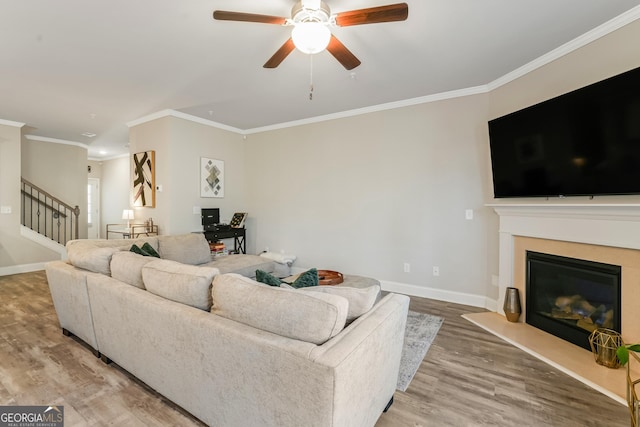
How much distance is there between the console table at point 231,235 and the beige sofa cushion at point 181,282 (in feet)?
9.71

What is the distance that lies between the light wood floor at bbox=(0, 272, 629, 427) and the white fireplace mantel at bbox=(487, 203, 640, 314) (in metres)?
1.08

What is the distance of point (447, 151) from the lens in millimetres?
3768

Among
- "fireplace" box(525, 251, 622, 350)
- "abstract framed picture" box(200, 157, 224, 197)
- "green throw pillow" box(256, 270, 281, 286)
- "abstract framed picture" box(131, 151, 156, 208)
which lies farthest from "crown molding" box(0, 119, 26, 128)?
"fireplace" box(525, 251, 622, 350)

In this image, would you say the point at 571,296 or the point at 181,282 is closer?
the point at 181,282

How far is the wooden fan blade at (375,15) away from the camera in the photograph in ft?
5.76

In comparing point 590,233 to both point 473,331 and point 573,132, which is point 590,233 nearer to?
point 573,132

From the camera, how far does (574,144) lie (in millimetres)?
2480

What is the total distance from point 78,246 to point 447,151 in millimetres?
4176

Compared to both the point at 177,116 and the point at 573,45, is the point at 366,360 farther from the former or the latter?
the point at 177,116

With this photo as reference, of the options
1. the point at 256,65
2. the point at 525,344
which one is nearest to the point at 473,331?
the point at 525,344

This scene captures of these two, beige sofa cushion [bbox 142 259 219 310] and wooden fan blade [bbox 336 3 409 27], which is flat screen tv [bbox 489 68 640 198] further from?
beige sofa cushion [bbox 142 259 219 310]

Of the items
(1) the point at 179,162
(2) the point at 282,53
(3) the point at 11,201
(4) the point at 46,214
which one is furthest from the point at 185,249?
(4) the point at 46,214

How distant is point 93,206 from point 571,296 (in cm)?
1079

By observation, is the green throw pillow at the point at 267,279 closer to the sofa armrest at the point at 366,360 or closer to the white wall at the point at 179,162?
the sofa armrest at the point at 366,360
